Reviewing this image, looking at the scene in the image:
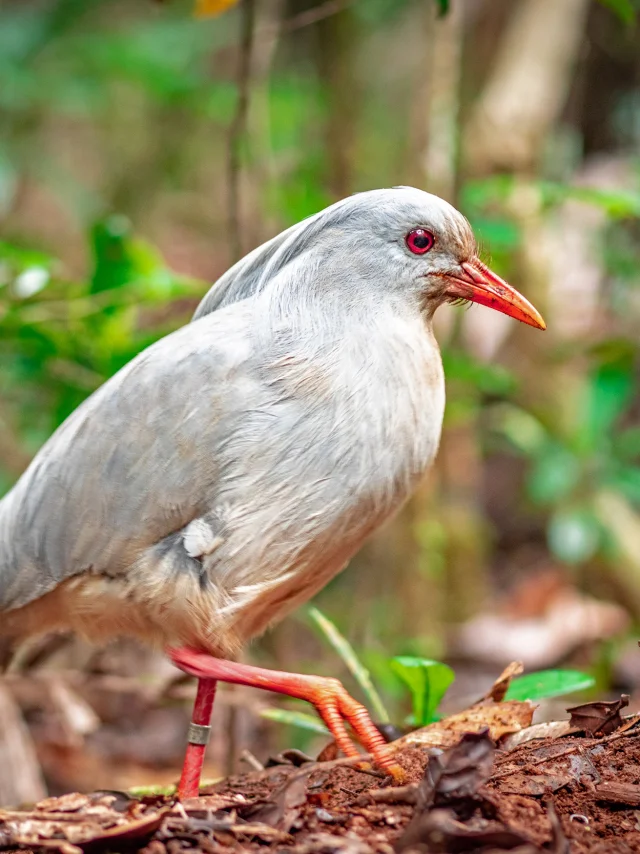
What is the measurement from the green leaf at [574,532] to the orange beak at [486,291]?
3149 millimetres

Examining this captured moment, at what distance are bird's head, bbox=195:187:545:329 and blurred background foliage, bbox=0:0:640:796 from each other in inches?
17.4

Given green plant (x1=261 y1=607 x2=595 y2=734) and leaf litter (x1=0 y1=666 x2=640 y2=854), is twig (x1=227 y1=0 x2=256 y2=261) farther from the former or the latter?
leaf litter (x1=0 y1=666 x2=640 y2=854)

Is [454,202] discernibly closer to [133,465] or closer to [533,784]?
[133,465]

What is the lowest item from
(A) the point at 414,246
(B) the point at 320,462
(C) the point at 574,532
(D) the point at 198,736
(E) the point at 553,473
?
(C) the point at 574,532

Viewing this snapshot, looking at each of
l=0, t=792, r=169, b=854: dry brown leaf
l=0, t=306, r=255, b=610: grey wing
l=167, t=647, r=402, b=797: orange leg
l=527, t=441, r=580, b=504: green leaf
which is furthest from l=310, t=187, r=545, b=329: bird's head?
l=527, t=441, r=580, b=504: green leaf

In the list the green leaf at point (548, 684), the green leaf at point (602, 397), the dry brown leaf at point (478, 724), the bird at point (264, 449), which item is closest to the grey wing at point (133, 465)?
the bird at point (264, 449)

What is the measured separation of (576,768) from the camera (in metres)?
2.71

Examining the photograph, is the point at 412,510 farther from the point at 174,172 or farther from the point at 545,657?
the point at 174,172

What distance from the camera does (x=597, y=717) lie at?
3.05 metres

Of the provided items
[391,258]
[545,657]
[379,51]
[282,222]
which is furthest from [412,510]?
[379,51]

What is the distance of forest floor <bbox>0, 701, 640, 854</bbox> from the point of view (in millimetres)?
2238

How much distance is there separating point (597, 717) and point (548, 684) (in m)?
0.25

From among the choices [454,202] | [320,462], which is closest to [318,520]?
[320,462]

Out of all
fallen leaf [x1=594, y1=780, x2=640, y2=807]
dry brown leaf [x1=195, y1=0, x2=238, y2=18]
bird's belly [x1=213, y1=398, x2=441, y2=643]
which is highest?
dry brown leaf [x1=195, y1=0, x2=238, y2=18]
